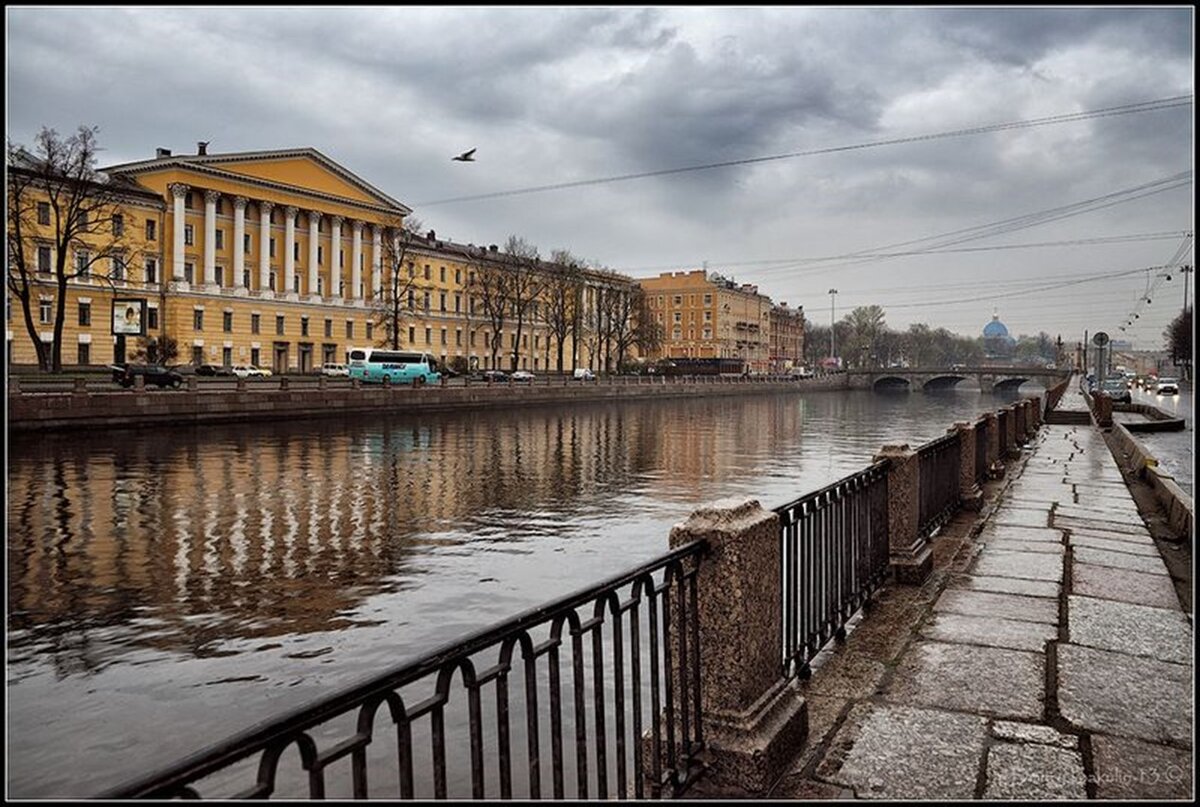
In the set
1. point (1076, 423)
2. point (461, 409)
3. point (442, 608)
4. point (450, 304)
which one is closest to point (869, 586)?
point (442, 608)

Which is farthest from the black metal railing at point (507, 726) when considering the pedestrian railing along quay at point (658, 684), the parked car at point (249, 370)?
the parked car at point (249, 370)

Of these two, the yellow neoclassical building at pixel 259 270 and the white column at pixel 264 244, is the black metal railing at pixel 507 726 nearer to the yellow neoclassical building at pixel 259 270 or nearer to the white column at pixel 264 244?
the yellow neoclassical building at pixel 259 270

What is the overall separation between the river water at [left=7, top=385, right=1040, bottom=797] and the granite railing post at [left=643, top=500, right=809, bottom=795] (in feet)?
7.50

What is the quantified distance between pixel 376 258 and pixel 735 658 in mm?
81324

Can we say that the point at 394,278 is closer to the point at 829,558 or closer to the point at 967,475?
the point at 967,475

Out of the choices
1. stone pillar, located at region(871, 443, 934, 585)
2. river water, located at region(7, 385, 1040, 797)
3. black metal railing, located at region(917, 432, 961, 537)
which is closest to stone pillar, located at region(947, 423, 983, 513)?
black metal railing, located at region(917, 432, 961, 537)

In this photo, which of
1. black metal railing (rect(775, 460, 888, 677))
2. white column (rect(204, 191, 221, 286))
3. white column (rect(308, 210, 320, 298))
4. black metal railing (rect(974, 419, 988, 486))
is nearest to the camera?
black metal railing (rect(775, 460, 888, 677))

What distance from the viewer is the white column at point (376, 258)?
263ft

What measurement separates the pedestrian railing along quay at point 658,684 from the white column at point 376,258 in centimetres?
7661

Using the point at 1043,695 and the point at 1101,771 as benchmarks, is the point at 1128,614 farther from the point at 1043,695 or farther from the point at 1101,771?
the point at 1101,771

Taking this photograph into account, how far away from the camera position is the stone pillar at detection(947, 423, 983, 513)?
1065cm

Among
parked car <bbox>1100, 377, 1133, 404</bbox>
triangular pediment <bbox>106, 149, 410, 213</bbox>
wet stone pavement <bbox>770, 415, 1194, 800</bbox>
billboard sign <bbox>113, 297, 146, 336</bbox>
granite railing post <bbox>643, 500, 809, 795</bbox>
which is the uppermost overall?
triangular pediment <bbox>106, 149, 410, 213</bbox>

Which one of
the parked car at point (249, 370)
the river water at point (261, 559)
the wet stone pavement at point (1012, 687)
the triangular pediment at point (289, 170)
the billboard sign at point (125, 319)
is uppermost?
the triangular pediment at point (289, 170)

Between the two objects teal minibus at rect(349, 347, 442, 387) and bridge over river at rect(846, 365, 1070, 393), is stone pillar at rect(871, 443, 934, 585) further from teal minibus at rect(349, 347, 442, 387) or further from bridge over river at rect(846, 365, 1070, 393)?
bridge over river at rect(846, 365, 1070, 393)
